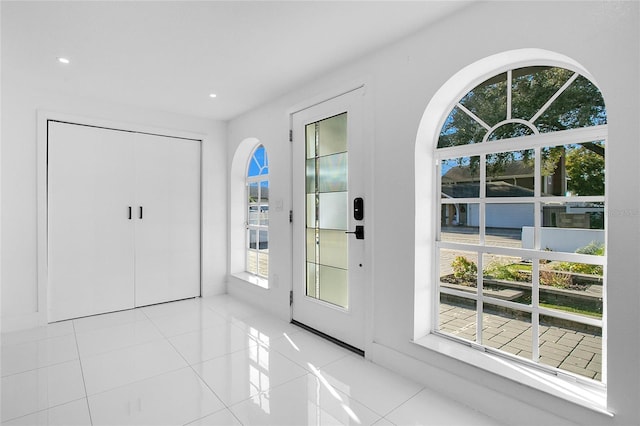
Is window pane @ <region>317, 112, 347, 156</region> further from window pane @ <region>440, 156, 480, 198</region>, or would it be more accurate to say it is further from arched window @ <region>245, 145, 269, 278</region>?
arched window @ <region>245, 145, 269, 278</region>

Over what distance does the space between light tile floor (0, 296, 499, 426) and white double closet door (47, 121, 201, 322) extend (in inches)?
21.5

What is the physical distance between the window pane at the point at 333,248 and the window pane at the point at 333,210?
0.21ft

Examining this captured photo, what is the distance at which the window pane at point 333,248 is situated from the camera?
286cm

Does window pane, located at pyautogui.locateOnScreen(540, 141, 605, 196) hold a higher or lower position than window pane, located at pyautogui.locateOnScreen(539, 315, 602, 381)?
higher

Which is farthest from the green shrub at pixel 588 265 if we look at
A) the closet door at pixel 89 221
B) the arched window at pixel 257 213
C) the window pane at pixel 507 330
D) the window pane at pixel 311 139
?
the closet door at pixel 89 221

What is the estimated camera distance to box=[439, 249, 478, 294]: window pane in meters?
2.20

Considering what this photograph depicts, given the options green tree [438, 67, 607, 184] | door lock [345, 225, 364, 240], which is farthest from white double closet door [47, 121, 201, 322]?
green tree [438, 67, 607, 184]

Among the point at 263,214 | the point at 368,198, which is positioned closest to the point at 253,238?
the point at 263,214

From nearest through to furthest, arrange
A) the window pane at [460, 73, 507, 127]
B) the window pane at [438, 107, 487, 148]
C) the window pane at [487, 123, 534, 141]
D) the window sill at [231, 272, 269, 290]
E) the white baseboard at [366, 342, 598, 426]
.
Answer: the white baseboard at [366, 342, 598, 426] < the window pane at [487, 123, 534, 141] < the window pane at [460, 73, 507, 127] < the window pane at [438, 107, 487, 148] < the window sill at [231, 272, 269, 290]

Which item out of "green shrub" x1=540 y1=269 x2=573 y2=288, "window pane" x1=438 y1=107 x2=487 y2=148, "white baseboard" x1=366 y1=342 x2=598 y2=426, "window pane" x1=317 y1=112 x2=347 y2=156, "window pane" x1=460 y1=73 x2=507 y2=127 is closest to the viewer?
"white baseboard" x1=366 y1=342 x2=598 y2=426

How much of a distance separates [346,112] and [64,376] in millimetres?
2894

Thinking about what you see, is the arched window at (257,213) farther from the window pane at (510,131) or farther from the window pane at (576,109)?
the window pane at (576,109)

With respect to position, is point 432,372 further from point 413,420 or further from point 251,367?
point 251,367

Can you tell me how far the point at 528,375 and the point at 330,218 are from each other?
181 cm
